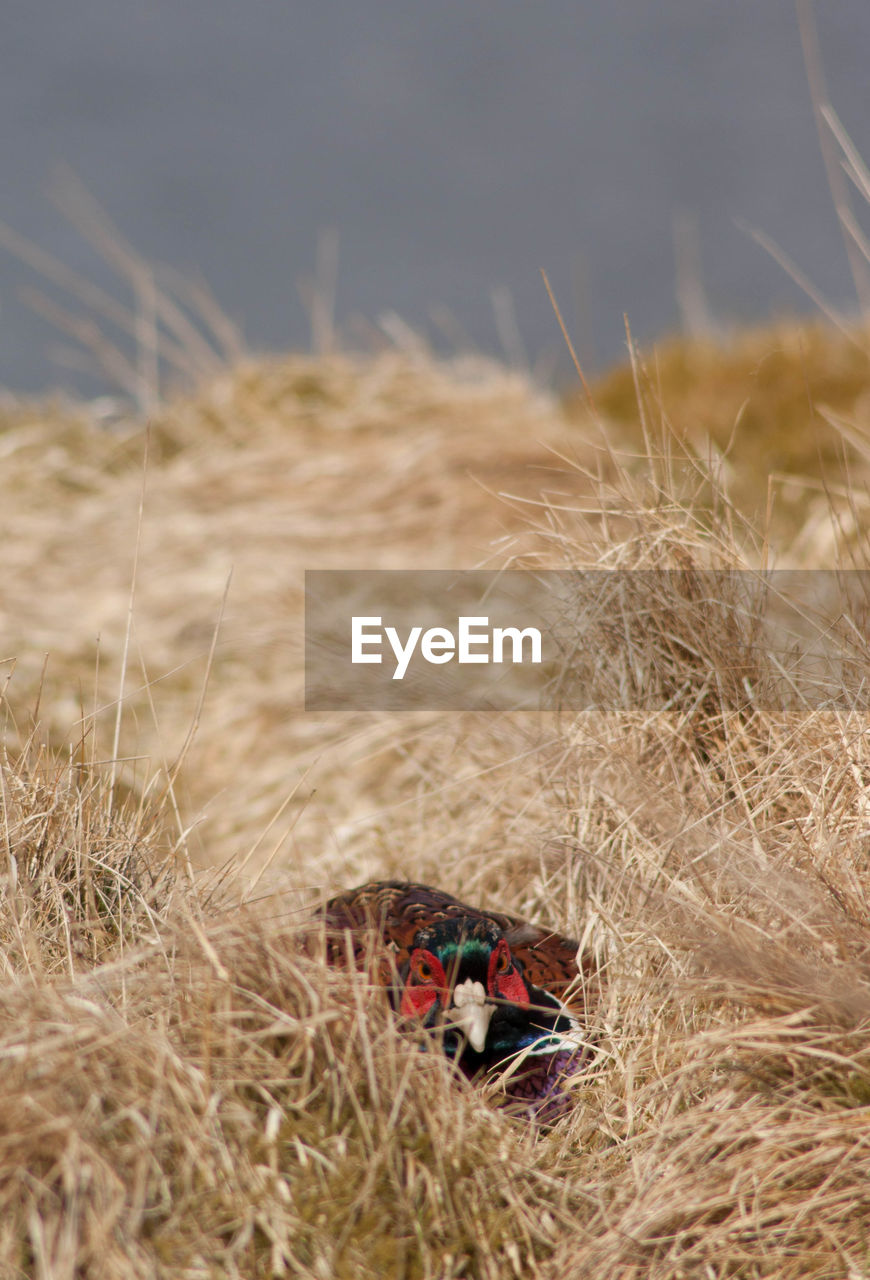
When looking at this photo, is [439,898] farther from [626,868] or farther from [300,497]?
[300,497]

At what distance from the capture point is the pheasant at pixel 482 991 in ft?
7.45

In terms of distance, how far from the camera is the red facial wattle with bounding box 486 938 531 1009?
2338 millimetres

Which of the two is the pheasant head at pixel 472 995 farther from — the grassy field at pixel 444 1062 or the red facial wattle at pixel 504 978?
the grassy field at pixel 444 1062

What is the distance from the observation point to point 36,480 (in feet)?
31.2

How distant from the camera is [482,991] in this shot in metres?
2.27

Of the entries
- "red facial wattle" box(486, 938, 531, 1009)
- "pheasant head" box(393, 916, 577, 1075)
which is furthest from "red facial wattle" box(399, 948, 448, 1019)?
"red facial wattle" box(486, 938, 531, 1009)

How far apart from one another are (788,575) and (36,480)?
22.5 ft

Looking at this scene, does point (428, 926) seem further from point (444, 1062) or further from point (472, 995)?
point (444, 1062)

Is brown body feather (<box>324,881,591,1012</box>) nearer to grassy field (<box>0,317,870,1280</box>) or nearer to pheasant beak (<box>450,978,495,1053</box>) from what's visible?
grassy field (<box>0,317,870,1280</box>)

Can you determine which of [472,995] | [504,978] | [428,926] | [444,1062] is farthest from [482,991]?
[444,1062]

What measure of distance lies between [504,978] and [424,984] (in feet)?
0.61

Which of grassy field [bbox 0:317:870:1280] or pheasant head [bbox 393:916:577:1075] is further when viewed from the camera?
pheasant head [bbox 393:916:577:1075]

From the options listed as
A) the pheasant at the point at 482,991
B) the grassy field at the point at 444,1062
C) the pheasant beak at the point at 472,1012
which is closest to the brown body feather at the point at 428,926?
the pheasant at the point at 482,991

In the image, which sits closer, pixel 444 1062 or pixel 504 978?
pixel 444 1062
